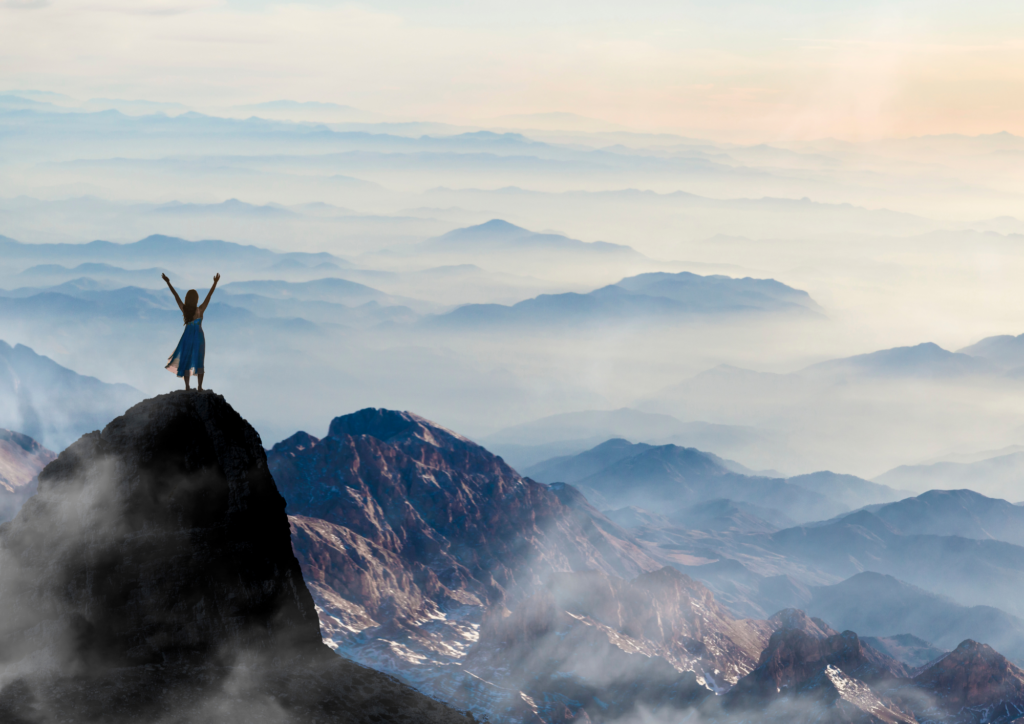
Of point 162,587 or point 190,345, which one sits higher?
point 190,345

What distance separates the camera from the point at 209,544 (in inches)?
1880

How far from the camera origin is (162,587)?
1837 inches

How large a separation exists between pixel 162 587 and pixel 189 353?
1161cm

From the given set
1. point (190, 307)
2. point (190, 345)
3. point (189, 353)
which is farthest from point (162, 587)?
point (190, 307)

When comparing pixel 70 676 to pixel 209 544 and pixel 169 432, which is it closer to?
pixel 209 544

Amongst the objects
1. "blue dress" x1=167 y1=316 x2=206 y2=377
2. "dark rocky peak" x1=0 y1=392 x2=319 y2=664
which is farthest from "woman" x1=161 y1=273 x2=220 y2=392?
"dark rocky peak" x1=0 y1=392 x2=319 y2=664

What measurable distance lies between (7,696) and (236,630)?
996 centimetres

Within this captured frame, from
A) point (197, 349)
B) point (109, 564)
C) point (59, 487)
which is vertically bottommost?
point (109, 564)

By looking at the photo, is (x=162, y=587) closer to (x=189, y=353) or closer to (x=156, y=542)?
(x=156, y=542)

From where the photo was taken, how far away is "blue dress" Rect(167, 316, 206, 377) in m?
50.6

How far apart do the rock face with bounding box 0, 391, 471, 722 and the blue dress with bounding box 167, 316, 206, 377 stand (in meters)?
2.09

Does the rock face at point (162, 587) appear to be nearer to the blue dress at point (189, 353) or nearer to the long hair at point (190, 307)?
the blue dress at point (189, 353)

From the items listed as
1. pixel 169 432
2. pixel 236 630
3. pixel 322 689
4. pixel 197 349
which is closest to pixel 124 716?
pixel 236 630

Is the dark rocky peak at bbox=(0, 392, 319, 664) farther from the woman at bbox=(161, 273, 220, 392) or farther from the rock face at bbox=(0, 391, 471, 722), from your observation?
the woman at bbox=(161, 273, 220, 392)
